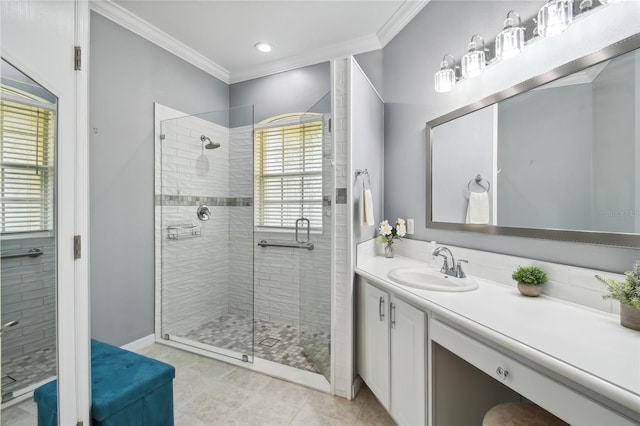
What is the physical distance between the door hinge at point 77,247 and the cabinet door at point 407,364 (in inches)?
59.0

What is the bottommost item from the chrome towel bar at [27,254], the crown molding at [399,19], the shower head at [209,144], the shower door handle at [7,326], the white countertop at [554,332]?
the white countertop at [554,332]

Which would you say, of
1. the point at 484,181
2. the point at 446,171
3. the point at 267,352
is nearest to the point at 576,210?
the point at 484,181

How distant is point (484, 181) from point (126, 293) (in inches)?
115

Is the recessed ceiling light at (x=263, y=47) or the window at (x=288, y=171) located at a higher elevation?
the recessed ceiling light at (x=263, y=47)

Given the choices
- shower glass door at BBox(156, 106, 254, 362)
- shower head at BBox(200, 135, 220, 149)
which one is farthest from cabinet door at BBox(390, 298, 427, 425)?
shower head at BBox(200, 135, 220, 149)

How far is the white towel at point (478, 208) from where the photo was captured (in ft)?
5.24

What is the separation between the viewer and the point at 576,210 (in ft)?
3.86

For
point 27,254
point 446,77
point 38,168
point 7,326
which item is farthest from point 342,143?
point 7,326

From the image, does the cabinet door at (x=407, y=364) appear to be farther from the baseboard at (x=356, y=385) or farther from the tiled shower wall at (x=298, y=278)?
the tiled shower wall at (x=298, y=278)

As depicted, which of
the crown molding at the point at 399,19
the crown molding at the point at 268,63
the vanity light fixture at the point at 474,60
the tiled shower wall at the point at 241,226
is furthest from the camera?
the tiled shower wall at the point at 241,226

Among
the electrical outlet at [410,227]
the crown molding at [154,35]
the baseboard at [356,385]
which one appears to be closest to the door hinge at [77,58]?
the crown molding at [154,35]

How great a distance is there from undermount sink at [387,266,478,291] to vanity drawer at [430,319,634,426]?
27cm

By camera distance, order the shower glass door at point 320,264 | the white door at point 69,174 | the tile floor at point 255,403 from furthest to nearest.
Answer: the shower glass door at point 320,264
the tile floor at point 255,403
the white door at point 69,174

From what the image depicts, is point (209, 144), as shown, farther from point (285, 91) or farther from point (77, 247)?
point (77, 247)
